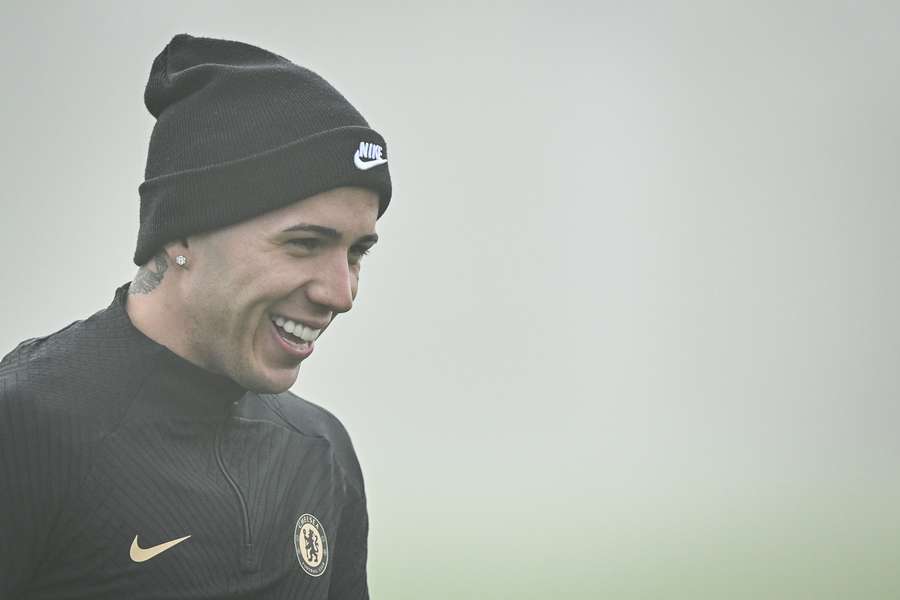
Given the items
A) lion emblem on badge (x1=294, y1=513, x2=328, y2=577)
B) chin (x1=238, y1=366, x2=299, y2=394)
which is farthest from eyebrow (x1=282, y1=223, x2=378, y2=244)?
lion emblem on badge (x1=294, y1=513, x2=328, y2=577)

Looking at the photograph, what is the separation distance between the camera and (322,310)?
1590 millimetres

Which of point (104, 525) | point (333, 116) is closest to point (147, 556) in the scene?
point (104, 525)

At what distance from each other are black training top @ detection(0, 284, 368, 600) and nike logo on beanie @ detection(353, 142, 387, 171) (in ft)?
1.35

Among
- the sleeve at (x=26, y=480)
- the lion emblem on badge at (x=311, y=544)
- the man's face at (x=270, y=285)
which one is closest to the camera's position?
the sleeve at (x=26, y=480)

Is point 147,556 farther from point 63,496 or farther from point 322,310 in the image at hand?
point 322,310

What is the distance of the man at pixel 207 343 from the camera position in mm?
1447

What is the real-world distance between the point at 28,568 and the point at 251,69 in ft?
2.70

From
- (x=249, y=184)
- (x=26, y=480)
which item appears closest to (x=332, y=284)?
(x=249, y=184)

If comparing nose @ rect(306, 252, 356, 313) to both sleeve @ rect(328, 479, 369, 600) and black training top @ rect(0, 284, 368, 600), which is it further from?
sleeve @ rect(328, 479, 369, 600)

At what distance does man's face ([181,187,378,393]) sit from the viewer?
1548 mm

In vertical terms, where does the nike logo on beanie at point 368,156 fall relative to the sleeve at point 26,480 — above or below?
above

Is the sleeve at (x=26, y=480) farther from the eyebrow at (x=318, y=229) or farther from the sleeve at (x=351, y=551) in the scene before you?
the sleeve at (x=351, y=551)

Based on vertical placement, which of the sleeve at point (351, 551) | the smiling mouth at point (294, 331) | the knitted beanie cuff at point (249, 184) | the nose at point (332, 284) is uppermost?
the knitted beanie cuff at point (249, 184)

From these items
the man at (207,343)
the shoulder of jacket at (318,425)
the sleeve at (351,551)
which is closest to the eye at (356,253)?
the man at (207,343)
